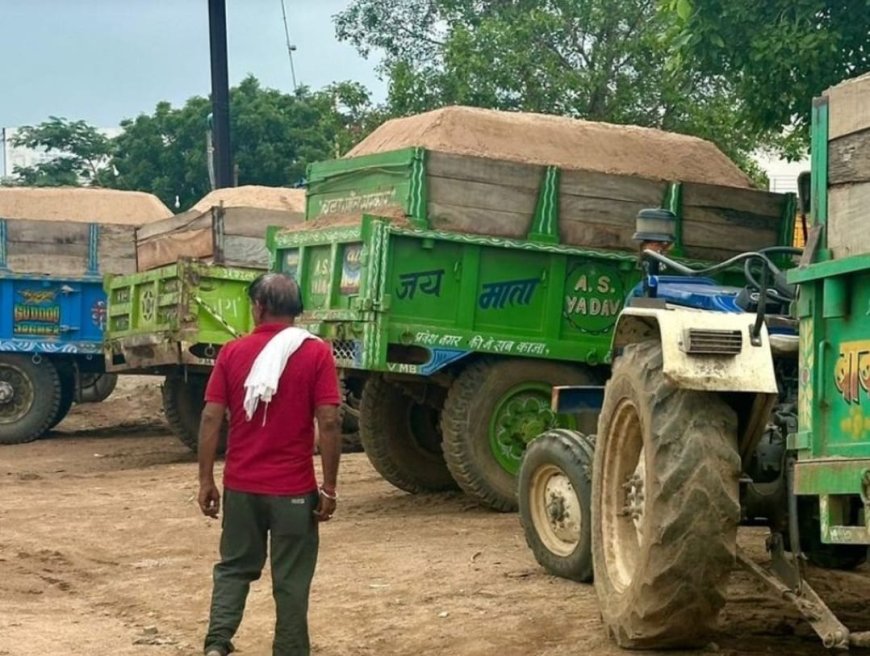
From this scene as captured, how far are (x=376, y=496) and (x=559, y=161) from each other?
288cm

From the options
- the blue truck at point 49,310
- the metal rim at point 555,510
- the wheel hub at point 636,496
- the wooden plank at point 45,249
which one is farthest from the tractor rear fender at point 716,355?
the wooden plank at point 45,249

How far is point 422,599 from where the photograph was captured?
7590 mm

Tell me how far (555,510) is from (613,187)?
3.50m

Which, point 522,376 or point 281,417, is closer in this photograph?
point 281,417

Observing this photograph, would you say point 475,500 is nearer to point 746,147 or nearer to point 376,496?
point 376,496

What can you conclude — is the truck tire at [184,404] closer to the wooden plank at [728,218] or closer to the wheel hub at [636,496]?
the wooden plank at [728,218]

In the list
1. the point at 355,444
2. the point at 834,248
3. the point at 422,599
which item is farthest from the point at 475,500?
the point at 834,248

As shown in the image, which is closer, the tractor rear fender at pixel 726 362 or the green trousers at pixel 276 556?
the tractor rear fender at pixel 726 362

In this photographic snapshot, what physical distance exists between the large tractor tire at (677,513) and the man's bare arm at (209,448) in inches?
61.9

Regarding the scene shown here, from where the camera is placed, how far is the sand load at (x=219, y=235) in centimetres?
1524

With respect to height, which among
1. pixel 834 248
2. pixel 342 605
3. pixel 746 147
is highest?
pixel 746 147

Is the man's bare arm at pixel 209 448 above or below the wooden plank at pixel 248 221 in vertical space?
below

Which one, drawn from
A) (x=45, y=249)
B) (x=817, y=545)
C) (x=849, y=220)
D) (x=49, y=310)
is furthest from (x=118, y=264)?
(x=849, y=220)

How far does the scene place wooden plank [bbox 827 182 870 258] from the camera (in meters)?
5.25
